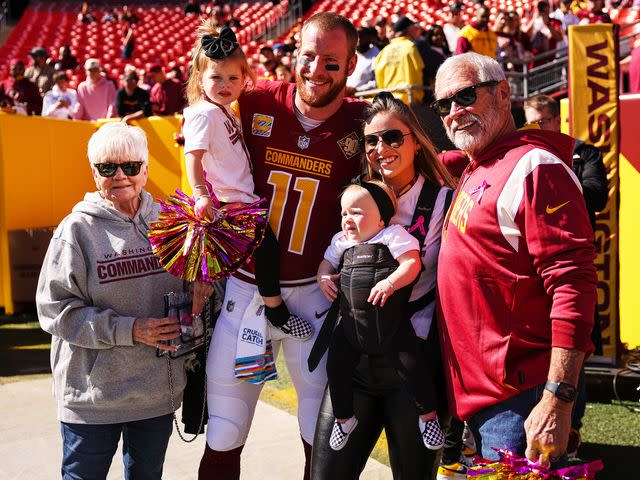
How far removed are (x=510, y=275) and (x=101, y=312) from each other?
138 cm

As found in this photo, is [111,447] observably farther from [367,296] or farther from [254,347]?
[367,296]

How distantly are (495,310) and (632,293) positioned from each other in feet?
13.8

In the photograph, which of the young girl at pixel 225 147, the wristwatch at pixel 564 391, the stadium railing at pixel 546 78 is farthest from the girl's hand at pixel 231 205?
the stadium railing at pixel 546 78

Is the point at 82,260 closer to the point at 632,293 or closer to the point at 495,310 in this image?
the point at 495,310

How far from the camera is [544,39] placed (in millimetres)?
11383

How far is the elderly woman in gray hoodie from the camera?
2.53 metres

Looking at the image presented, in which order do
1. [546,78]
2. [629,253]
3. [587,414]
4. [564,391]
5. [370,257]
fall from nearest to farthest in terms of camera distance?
1. [564,391]
2. [370,257]
3. [587,414]
4. [629,253]
5. [546,78]

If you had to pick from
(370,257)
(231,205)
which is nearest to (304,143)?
(231,205)

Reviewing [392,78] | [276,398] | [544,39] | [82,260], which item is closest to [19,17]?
[544,39]

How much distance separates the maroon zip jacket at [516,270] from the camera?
1.94 meters

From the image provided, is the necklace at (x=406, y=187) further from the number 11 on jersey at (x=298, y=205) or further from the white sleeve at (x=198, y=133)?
the white sleeve at (x=198, y=133)

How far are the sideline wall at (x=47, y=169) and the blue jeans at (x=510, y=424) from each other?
7122mm

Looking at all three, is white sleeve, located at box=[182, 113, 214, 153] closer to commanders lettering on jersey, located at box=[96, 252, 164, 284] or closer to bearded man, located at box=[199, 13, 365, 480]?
bearded man, located at box=[199, 13, 365, 480]

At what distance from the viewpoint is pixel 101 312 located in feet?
8.30
